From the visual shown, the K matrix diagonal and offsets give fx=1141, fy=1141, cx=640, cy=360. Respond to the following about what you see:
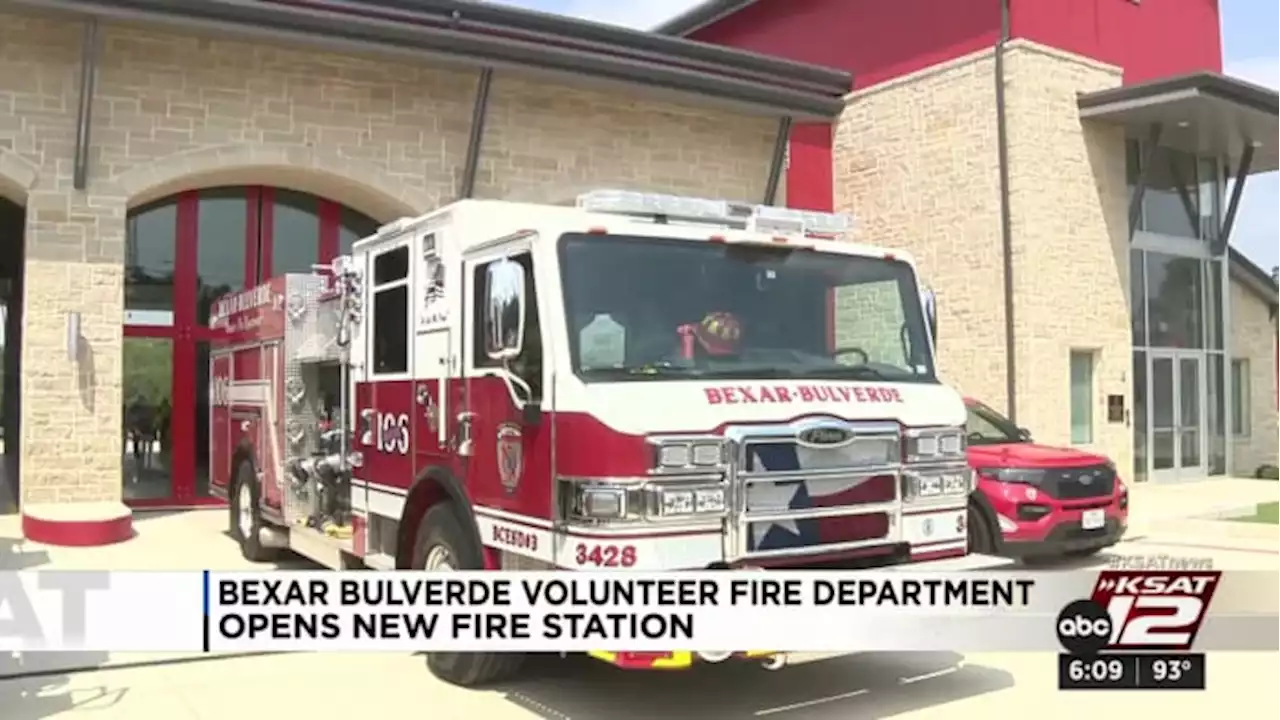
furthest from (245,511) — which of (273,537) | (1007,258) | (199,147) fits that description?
(1007,258)

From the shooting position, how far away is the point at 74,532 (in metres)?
11.7

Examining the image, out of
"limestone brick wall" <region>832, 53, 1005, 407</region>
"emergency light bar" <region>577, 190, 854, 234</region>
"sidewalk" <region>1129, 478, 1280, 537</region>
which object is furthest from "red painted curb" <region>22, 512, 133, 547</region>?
"limestone brick wall" <region>832, 53, 1005, 407</region>

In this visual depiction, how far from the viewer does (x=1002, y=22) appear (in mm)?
17594

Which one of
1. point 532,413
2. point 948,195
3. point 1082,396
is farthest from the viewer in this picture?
point 948,195

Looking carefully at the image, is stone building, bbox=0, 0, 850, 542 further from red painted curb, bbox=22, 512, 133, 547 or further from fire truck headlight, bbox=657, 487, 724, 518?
fire truck headlight, bbox=657, 487, 724, 518

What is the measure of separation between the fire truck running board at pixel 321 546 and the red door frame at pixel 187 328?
7.01m

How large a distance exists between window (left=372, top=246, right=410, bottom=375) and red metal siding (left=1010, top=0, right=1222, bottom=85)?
1331cm

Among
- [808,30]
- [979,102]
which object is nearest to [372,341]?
[979,102]

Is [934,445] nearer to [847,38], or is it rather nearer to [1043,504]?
[1043,504]

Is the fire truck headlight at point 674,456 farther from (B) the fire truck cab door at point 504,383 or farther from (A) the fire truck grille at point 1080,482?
(A) the fire truck grille at point 1080,482

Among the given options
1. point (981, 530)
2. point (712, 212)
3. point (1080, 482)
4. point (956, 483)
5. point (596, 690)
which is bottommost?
point (596, 690)

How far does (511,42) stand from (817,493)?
1132cm

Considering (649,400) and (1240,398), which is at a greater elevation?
(649,400)

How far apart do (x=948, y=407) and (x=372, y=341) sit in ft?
12.0
